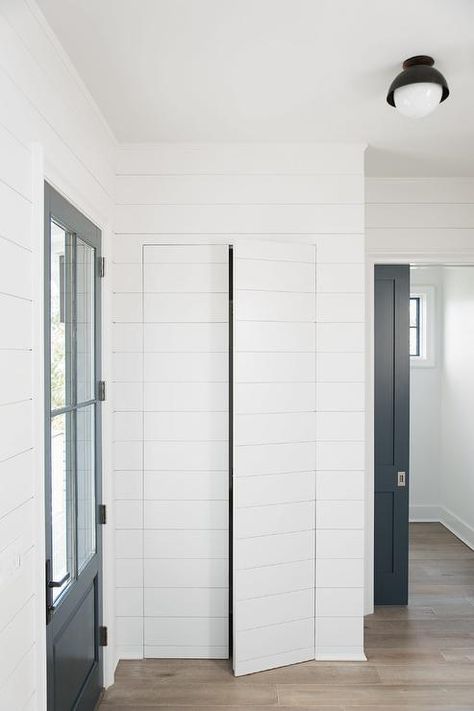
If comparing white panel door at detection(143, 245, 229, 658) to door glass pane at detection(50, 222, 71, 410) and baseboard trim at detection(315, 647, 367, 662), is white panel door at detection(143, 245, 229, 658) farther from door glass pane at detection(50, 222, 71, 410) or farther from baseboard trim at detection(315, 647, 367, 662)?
door glass pane at detection(50, 222, 71, 410)

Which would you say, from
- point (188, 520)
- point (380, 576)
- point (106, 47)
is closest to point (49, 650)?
point (188, 520)

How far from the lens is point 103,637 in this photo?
2877 millimetres

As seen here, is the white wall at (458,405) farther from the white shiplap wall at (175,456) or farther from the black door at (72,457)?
the black door at (72,457)

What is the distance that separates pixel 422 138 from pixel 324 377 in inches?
52.7

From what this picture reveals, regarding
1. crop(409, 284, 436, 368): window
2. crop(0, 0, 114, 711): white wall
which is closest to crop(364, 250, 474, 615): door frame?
crop(409, 284, 436, 368): window

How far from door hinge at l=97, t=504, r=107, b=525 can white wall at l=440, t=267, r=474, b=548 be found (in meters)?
3.30

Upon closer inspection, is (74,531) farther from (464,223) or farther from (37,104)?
(464,223)

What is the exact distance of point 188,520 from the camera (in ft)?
10.4

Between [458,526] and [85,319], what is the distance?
4.08 m

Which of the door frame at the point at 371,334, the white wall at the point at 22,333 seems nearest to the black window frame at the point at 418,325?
the door frame at the point at 371,334

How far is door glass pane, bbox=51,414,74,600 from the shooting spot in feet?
7.13

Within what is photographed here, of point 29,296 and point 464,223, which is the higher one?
point 464,223

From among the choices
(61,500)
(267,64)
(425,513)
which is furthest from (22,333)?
(425,513)

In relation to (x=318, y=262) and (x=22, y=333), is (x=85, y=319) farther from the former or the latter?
(x=318, y=262)
